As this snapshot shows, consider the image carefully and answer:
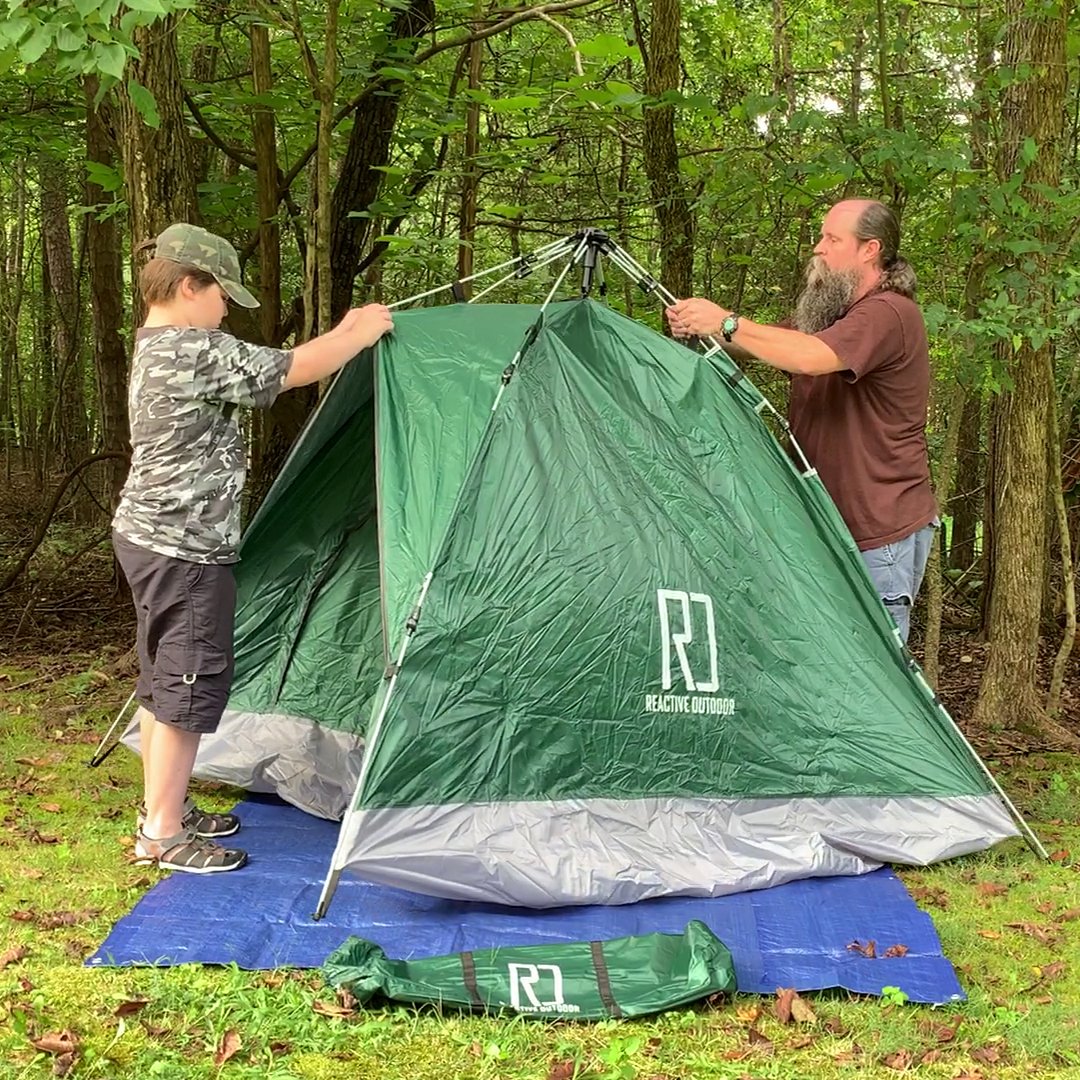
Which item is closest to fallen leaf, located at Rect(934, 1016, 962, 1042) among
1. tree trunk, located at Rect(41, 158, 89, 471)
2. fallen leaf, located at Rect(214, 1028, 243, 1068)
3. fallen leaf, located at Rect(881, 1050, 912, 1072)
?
fallen leaf, located at Rect(881, 1050, 912, 1072)

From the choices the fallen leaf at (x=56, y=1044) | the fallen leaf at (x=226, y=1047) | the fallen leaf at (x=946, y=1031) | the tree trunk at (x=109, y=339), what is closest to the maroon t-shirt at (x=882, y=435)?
the fallen leaf at (x=946, y=1031)

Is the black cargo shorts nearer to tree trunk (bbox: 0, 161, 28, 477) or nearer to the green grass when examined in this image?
the green grass

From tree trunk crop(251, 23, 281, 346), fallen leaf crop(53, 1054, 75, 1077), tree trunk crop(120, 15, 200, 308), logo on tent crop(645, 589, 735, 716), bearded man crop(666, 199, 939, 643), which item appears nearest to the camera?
fallen leaf crop(53, 1054, 75, 1077)

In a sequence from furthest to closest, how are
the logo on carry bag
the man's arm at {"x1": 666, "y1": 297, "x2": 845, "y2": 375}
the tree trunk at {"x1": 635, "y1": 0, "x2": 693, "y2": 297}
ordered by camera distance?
the tree trunk at {"x1": 635, "y1": 0, "x2": 693, "y2": 297} → the man's arm at {"x1": 666, "y1": 297, "x2": 845, "y2": 375} → the logo on carry bag

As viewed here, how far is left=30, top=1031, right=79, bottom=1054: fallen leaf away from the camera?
2312 millimetres

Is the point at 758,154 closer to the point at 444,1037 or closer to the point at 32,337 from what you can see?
the point at 444,1037

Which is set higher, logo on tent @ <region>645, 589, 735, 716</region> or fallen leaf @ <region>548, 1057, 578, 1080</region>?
logo on tent @ <region>645, 589, 735, 716</region>

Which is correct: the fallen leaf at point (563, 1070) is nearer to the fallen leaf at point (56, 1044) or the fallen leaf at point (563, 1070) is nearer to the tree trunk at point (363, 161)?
the fallen leaf at point (56, 1044)

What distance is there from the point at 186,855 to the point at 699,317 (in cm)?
A: 235

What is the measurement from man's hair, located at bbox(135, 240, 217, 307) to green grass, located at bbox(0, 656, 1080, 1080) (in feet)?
5.70

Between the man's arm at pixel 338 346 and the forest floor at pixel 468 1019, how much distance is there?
5.18 ft

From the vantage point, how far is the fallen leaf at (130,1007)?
8.13 feet

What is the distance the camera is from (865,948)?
2.93 m

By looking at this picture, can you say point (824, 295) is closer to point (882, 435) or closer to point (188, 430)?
point (882, 435)
